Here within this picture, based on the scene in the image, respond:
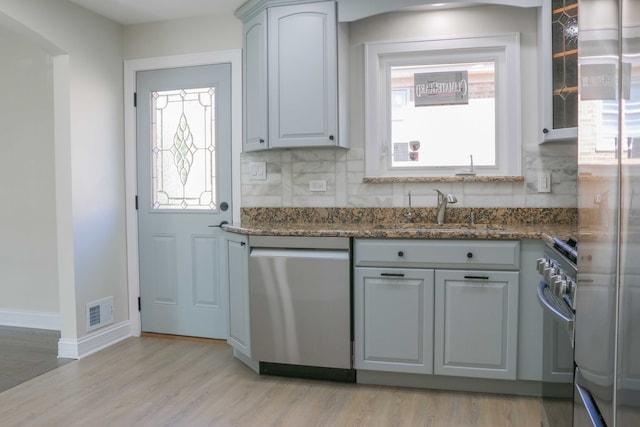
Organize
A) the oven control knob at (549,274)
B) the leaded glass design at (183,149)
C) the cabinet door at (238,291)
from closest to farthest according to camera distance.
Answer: the oven control knob at (549,274)
the cabinet door at (238,291)
the leaded glass design at (183,149)

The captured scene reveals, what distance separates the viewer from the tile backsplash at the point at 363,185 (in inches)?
120

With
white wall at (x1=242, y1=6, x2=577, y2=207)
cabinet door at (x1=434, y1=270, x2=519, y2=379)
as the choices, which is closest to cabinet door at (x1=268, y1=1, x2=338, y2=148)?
white wall at (x1=242, y1=6, x2=577, y2=207)

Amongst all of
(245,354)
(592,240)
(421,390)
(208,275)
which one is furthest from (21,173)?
(592,240)

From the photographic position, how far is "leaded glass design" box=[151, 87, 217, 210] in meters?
3.63

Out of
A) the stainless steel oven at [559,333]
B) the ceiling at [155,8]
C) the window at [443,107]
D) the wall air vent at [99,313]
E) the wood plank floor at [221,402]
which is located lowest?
the wood plank floor at [221,402]

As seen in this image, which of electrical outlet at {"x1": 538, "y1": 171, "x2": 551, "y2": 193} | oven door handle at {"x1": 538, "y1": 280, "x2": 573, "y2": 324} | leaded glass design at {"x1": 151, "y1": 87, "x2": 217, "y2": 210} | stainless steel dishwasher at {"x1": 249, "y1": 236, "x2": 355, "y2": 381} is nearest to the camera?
oven door handle at {"x1": 538, "y1": 280, "x2": 573, "y2": 324}

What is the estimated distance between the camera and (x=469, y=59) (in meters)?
3.16

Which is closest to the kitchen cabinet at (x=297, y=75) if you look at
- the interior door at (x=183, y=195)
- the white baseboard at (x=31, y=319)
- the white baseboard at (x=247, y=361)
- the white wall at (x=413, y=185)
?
the white wall at (x=413, y=185)

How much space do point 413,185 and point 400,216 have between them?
0.72 ft

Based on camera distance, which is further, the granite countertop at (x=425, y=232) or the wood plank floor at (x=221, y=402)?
the granite countertop at (x=425, y=232)

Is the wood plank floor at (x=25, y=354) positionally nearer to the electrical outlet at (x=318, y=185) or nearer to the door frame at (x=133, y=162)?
the door frame at (x=133, y=162)

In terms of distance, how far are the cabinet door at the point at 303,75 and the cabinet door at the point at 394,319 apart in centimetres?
93

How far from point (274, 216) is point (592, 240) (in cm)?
265

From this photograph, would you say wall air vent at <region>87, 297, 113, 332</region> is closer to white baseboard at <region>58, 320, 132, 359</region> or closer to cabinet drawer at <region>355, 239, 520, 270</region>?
white baseboard at <region>58, 320, 132, 359</region>
